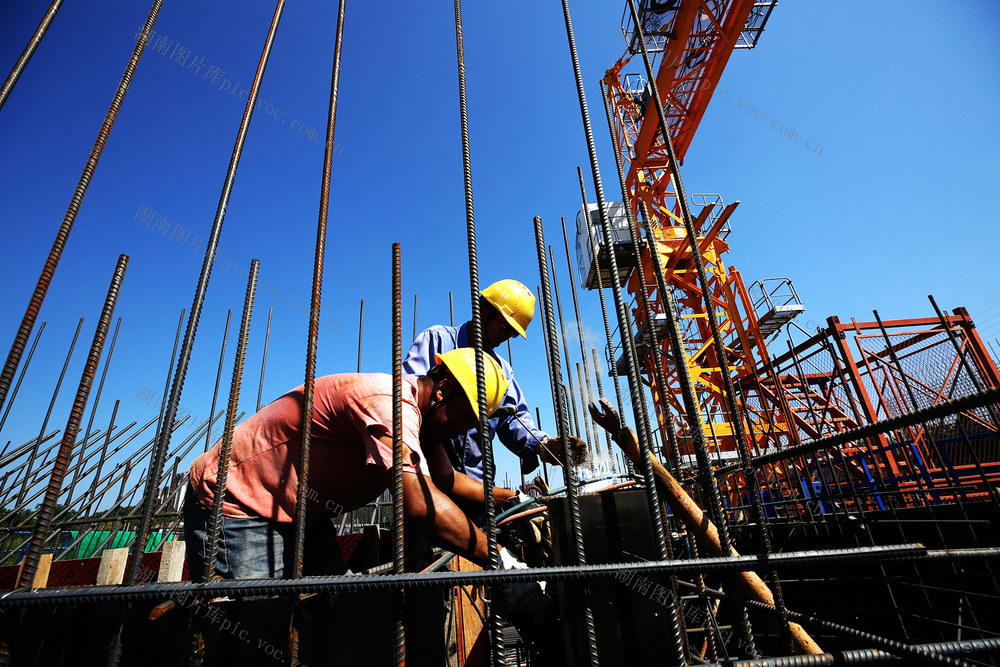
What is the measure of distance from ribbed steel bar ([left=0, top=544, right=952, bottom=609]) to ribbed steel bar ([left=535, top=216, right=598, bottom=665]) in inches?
5.4

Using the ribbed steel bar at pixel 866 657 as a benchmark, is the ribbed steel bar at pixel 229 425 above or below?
above

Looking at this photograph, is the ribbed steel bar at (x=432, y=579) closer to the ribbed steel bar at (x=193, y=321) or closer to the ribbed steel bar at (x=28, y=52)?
the ribbed steel bar at (x=193, y=321)

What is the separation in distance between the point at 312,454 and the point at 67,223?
3.84 feet

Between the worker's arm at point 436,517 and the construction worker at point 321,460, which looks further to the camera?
the construction worker at point 321,460

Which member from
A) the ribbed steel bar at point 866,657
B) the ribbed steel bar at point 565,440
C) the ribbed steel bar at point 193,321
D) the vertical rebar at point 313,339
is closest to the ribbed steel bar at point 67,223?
the ribbed steel bar at point 193,321

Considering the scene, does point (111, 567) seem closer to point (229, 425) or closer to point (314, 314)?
point (229, 425)

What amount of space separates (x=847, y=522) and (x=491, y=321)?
4.94 meters

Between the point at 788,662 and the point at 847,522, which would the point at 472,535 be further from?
the point at 847,522

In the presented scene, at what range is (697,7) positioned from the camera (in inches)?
434

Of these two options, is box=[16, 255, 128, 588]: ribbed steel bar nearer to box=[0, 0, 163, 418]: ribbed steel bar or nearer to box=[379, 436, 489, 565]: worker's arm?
box=[0, 0, 163, 418]: ribbed steel bar

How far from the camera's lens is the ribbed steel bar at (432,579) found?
108 cm

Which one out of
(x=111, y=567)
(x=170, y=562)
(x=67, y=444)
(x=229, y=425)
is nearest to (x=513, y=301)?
(x=229, y=425)

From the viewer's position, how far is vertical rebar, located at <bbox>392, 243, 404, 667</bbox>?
4.09 feet

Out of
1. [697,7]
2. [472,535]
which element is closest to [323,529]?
[472,535]
